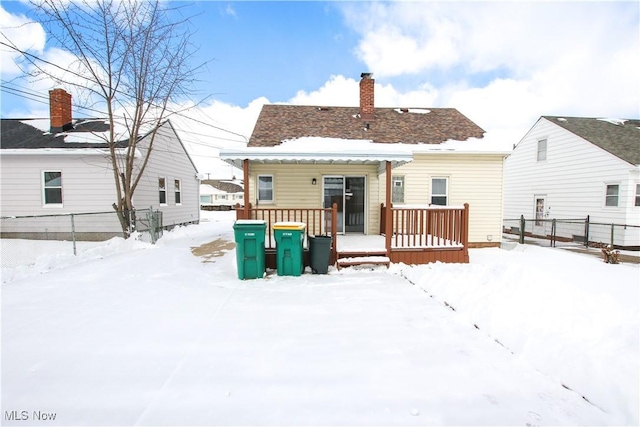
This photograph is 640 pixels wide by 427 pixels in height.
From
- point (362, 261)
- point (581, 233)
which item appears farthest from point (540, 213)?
point (362, 261)

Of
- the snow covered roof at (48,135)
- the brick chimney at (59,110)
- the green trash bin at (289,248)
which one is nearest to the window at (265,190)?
the green trash bin at (289,248)

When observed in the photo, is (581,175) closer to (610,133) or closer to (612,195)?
(612,195)

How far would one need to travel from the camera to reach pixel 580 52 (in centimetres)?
912

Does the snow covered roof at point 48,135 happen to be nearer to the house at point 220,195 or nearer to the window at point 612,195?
the window at point 612,195

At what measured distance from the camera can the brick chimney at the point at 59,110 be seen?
12031mm

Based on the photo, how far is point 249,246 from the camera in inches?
234

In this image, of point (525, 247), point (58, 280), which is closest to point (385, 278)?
point (58, 280)

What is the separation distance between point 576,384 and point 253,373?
2868mm

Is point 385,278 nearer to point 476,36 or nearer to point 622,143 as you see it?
point 476,36

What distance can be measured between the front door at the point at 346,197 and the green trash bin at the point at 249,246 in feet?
13.5

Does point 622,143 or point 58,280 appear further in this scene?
Result: point 622,143

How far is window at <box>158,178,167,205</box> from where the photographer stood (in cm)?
1397

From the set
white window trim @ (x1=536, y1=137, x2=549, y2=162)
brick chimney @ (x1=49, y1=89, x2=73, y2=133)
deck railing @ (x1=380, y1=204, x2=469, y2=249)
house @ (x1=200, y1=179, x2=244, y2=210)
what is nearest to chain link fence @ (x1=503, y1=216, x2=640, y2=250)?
white window trim @ (x1=536, y1=137, x2=549, y2=162)

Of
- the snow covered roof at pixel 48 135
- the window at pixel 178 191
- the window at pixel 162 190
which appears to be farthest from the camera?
the window at pixel 178 191
